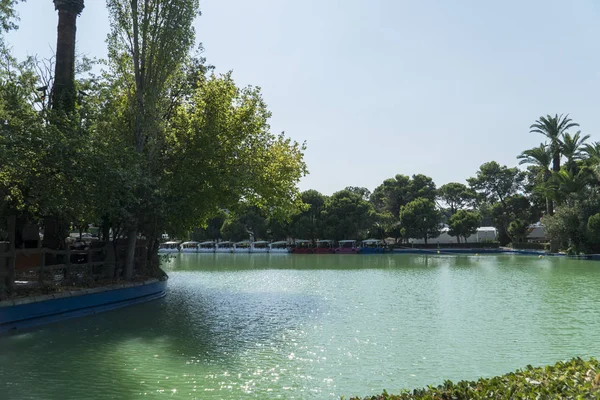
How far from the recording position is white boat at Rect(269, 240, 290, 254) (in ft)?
261

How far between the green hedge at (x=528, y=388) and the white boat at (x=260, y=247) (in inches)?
2964

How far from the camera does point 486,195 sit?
275 feet

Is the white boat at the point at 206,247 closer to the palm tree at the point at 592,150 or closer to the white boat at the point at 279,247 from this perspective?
the white boat at the point at 279,247

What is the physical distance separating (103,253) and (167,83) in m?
8.39

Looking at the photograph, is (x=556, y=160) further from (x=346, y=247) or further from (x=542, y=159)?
Answer: (x=346, y=247)

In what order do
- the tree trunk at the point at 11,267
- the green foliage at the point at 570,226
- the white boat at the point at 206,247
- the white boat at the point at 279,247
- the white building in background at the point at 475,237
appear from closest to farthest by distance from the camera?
the tree trunk at the point at 11,267 → the green foliage at the point at 570,226 → the white boat at the point at 279,247 → the white building in background at the point at 475,237 → the white boat at the point at 206,247

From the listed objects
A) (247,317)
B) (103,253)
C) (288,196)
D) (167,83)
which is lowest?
(247,317)

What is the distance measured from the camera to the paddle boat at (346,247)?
7382 centimetres

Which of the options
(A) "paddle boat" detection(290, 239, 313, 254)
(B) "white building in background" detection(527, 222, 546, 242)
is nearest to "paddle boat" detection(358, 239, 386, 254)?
(A) "paddle boat" detection(290, 239, 313, 254)

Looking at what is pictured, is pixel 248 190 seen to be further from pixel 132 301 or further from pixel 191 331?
pixel 191 331

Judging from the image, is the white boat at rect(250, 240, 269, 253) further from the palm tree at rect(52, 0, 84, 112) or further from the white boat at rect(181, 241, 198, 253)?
the palm tree at rect(52, 0, 84, 112)

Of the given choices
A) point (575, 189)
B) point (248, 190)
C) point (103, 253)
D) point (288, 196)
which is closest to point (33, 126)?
point (103, 253)

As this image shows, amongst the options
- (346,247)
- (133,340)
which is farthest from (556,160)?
(133,340)

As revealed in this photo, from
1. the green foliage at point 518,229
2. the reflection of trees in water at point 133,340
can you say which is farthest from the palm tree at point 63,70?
the green foliage at point 518,229
